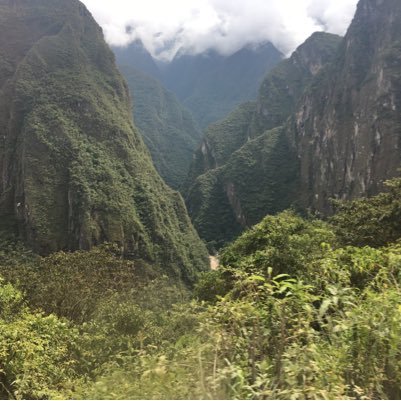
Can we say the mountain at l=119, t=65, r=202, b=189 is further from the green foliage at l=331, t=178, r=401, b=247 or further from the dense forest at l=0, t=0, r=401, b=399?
the green foliage at l=331, t=178, r=401, b=247

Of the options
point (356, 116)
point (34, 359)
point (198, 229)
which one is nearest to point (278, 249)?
point (34, 359)

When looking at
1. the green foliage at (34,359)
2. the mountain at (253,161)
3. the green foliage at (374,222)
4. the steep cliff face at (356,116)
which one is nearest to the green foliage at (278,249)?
the green foliage at (374,222)

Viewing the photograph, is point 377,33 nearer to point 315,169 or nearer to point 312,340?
Answer: point 315,169

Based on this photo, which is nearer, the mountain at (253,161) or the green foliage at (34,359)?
the green foliage at (34,359)

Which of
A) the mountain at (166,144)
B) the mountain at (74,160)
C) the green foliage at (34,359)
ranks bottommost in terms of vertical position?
the green foliage at (34,359)

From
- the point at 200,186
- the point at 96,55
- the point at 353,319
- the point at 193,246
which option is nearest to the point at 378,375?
the point at 353,319

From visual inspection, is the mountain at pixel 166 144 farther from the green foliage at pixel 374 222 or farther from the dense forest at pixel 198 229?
the green foliage at pixel 374 222

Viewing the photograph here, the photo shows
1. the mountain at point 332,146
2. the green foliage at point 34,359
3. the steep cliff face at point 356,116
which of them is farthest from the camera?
the mountain at point 332,146
